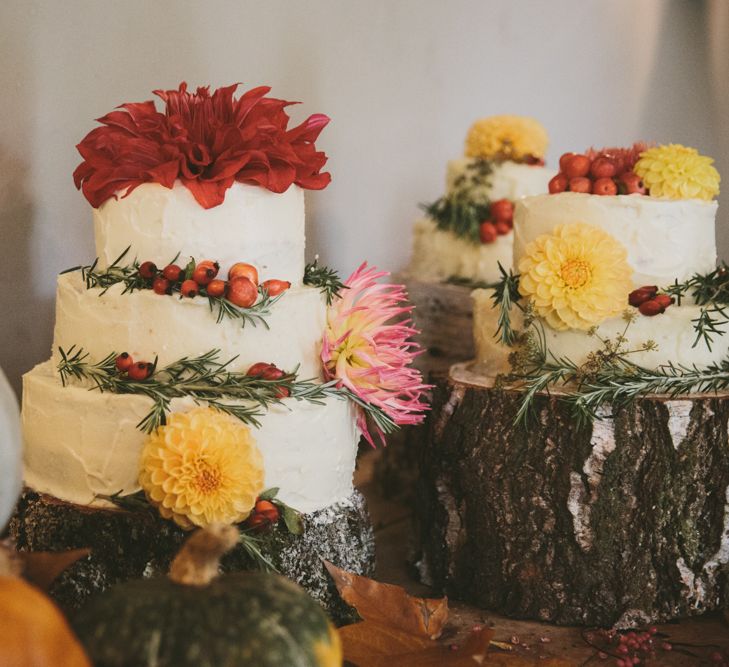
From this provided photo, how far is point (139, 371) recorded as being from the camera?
1357 mm

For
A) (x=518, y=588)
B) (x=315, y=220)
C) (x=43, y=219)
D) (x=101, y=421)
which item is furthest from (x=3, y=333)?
(x=518, y=588)

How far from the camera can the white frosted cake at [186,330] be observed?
1349 mm

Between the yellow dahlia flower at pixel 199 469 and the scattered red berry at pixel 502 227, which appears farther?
the scattered red berry at pixel 502 227

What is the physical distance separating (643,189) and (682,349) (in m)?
0.31

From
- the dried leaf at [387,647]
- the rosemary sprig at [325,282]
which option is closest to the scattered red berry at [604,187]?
the rosemary sprig at [325,282]

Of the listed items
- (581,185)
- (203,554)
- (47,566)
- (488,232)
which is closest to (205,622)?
(203,554)

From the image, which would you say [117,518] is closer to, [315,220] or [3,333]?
[3,333]

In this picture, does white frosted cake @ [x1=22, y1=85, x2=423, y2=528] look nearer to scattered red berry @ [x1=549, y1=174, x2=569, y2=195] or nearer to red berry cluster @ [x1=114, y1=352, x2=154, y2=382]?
red berry cluster @ [x1=114, y1=352, x2=154, y2=382]

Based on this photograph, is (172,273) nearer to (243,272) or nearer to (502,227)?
(243,272)

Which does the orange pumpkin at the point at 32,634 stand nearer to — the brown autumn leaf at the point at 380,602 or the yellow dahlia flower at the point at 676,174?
the brown autumn leaf at the point at 380,602

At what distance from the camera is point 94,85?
6.03 feet

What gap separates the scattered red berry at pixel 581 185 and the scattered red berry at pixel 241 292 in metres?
0.71

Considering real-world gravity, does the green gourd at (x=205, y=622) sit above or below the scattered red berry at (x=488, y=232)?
below

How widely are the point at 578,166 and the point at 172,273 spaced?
83 cm
